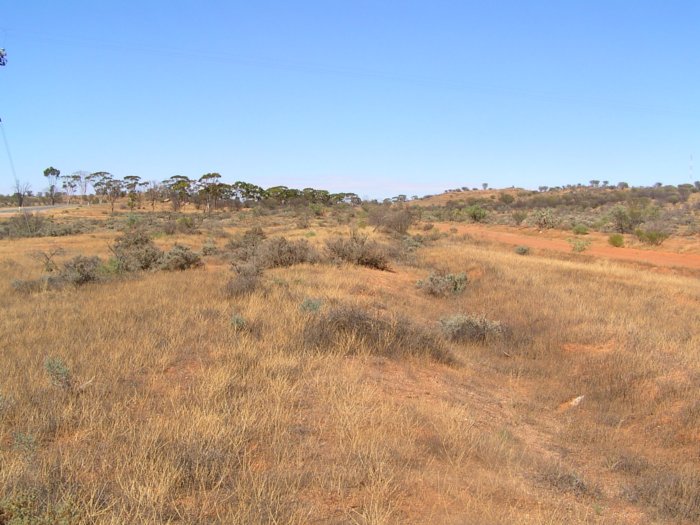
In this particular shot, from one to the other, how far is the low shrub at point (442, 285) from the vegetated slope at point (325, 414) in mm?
3352

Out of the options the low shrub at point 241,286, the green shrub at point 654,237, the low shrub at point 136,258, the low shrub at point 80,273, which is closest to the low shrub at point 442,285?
the low shrub at point 241,286

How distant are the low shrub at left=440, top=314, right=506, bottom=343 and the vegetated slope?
0.08 metres

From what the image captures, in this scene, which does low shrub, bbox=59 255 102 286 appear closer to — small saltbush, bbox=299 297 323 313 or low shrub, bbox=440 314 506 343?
small saltbush, bbox=299 297 323 313

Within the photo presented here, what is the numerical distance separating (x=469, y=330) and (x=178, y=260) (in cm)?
883

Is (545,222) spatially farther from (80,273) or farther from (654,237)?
(80,273)

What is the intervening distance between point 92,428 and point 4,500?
3.66 feet

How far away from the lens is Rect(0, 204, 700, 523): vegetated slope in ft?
10.3

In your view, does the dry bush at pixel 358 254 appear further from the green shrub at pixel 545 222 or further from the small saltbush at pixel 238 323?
the green shrub at pixel 545 222

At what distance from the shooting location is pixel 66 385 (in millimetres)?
4484

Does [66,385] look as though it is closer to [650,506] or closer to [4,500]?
[4,500]

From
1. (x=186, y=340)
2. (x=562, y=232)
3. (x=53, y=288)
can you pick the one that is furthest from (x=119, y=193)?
(x=186, y=340)

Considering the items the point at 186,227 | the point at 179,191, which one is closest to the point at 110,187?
the point at 179,191

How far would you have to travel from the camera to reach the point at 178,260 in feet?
45.5

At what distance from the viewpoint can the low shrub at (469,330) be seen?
8.62 meters
